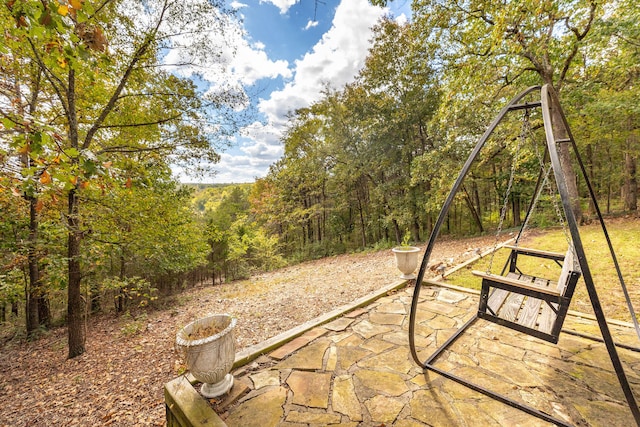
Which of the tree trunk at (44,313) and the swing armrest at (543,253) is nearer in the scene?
the swing armrest at (543,253)

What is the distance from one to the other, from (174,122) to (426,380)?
5.70 m

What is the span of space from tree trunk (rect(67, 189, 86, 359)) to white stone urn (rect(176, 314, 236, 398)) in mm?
3168

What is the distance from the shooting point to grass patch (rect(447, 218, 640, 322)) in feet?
10.9

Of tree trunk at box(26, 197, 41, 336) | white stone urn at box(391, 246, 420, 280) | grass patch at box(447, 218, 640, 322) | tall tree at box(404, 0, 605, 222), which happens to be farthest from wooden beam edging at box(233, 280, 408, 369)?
tall tree at box(404, 0, 605, 222)

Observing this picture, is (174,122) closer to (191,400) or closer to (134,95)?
(134,95)

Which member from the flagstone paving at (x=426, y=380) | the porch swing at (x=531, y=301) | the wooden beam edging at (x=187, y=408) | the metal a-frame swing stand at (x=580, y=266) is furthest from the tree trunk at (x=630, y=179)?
the wooden beam edging at (x=187, y=408)

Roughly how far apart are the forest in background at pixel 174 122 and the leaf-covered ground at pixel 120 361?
57cm

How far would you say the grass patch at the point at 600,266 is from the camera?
10.9ft

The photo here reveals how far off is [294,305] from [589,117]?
38.8 ft

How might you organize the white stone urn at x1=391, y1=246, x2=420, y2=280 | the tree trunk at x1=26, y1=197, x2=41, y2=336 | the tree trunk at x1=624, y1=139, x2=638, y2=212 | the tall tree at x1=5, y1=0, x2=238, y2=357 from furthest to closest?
the tree trunk at x1=624, y1=139, x2=638, y2=212
the white stone urn at x1=391, y1=246, x2=420, y2=280
the tree trunk at x1=26, y1=197, x2=41, y2=336
the tall tree at x1=5, y1=0, x2=238, y2=357

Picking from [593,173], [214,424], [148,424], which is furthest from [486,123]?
[148,424]

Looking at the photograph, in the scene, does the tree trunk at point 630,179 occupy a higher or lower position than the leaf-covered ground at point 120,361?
higher

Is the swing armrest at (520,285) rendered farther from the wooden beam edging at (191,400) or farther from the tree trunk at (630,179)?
the tree trunk at (630,179)

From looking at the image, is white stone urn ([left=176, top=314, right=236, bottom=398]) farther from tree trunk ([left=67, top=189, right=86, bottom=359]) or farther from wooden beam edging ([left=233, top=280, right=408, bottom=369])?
tree trunk ([left=67, top=189, right=86, bottom=359])
